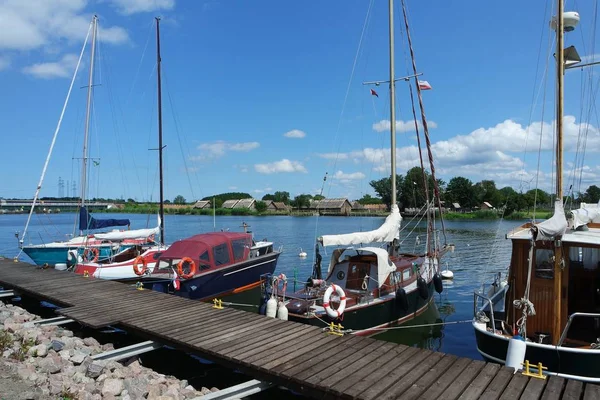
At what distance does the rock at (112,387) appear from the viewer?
7.46 metres

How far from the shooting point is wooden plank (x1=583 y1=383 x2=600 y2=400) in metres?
6.20

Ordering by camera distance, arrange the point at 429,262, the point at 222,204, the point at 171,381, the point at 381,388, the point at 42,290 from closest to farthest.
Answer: the point at 381,388
the point at 171,381
the point at 42,290
the point at 429,262
the point at 222,204

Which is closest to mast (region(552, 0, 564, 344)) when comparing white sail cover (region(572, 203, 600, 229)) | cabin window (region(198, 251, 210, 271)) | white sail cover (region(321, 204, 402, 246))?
white sail cover (region(572, 203, 600, 229))

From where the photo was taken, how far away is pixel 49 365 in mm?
8211

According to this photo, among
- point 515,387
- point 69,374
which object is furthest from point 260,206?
point 515,387

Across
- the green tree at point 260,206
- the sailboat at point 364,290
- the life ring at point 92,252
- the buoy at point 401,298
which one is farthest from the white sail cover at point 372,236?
the green tree at point 260,206

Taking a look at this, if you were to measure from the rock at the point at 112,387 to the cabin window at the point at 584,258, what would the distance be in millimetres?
10163

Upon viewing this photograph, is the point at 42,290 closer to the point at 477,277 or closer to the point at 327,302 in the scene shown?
the point at 327,302

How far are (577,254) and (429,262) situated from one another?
284 inches

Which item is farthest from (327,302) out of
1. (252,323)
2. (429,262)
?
(429,262)

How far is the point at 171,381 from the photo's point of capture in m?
8.52

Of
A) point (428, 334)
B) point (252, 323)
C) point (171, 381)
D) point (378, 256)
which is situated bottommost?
point (428, 334)

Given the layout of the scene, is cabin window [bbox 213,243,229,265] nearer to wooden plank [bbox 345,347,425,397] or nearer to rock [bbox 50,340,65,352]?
rock [bbox 50,340,65,352]

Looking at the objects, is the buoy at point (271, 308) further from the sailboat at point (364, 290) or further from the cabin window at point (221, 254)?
the cabin window at point (221, 254)
